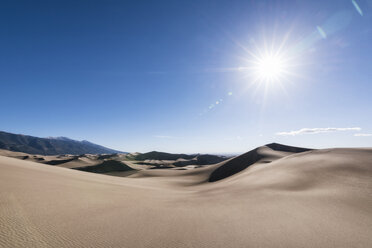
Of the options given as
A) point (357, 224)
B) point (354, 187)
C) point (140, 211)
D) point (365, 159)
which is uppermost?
point (365, 159)

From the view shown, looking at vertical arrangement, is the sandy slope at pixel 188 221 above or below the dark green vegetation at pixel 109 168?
above

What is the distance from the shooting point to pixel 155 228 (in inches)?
169

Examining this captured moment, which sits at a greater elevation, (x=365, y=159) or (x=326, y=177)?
(x=365, y=159)

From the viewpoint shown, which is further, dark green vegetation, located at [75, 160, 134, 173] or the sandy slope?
dark green vegetation, located at [75, 160, 134, 173]

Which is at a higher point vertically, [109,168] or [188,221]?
[188,221]

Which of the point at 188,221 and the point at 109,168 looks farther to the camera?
the point at 109,168

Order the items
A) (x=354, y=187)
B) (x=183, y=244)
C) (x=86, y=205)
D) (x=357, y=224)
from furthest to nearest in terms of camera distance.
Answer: (x=354, y=187) → (x=86, y=205) → (x=357, y=224) → (x=183, y=244)

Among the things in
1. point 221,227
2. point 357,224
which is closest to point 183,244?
point 221,227

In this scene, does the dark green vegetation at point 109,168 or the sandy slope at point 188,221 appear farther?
the dark green vegetation at point 109,168

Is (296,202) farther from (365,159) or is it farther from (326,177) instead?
(365,159)

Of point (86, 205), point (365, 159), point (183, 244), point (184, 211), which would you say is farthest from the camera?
point (365, 159)

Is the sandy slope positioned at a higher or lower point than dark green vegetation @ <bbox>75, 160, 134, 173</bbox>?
higher

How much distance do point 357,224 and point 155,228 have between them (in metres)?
5.31

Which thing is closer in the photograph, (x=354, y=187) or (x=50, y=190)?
(x=50, y=190)
